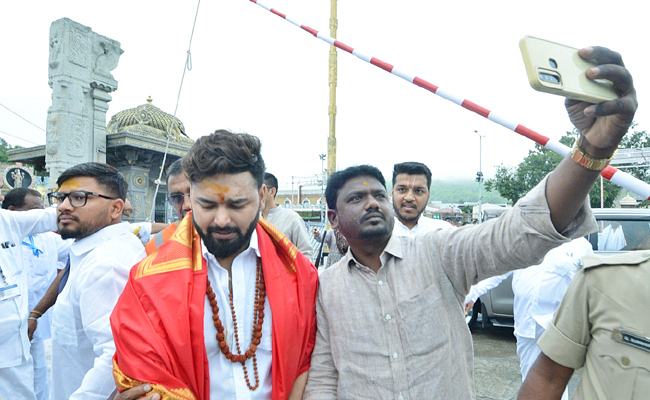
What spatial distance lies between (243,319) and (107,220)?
1307 millimetres

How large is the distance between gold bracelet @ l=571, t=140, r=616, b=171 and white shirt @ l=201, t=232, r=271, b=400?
4.04ft

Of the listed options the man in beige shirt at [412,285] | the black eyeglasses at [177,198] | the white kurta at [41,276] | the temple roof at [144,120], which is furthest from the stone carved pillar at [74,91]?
the man in beige shirt at [412,285]

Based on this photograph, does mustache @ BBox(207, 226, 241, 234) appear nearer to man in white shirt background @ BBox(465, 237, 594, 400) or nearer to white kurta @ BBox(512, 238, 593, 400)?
man in white shirt background @ BBox(465, 237, 594, 400)

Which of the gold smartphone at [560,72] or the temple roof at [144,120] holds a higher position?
the temple roof at [144,120]

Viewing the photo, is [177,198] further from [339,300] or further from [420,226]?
[420,226]

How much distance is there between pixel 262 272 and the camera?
170 centimetres

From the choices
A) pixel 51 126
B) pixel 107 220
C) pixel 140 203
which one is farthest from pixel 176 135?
pixel 107 220

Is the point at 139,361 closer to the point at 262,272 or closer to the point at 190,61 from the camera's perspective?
the point at 262,272

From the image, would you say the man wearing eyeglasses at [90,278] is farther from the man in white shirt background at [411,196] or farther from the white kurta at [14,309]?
the man in white shirt background at [411,196]

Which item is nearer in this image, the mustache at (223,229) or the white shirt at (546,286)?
the mustache at (223,229)

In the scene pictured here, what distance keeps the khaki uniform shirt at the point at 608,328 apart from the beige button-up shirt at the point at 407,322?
0.71 ft

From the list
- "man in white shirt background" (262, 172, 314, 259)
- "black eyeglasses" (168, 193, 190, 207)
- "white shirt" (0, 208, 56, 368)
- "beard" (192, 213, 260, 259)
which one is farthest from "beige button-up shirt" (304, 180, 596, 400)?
"man in white shirt background" (262, 172, 314, 259)

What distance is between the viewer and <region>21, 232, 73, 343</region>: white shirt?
351 centimetres

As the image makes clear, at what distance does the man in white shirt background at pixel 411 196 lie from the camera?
138 inches
